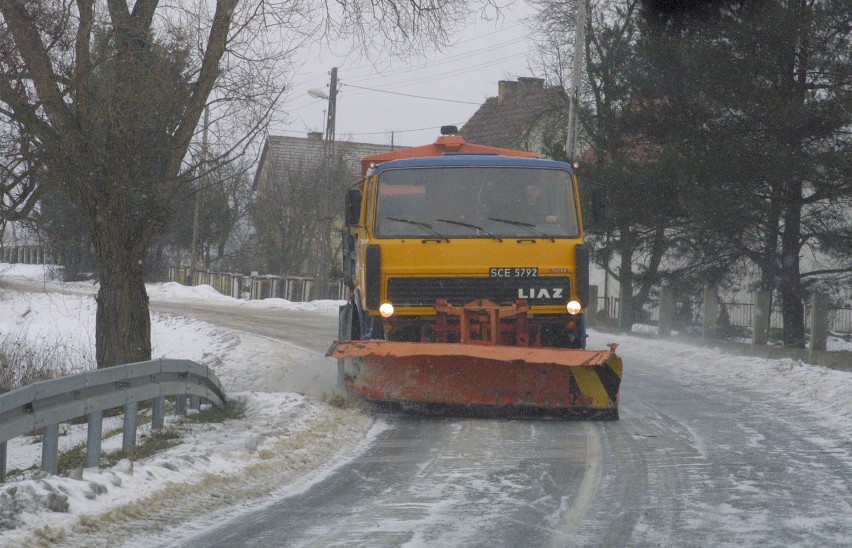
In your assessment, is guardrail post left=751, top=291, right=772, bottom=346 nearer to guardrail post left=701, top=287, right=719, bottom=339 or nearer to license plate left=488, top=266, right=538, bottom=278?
guardrail post left=701, top=287, right=719, bottom=339

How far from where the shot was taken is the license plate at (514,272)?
396 inches

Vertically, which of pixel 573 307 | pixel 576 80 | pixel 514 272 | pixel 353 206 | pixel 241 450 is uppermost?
pixel 576 80

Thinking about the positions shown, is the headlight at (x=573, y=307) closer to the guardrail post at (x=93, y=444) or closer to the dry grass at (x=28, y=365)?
the guardrail post at (x=93, y=444)

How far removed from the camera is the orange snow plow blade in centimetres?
930

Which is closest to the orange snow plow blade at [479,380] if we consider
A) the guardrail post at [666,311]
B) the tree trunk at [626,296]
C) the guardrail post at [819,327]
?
the guardrail post at [819,327]

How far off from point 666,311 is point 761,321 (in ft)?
13.9

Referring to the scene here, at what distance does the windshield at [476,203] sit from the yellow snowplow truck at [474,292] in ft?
0.04

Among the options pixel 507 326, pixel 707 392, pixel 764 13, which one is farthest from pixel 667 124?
pixel 507 326

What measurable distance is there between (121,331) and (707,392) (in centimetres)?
737

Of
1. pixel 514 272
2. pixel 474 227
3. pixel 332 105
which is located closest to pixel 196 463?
pixel 514 272

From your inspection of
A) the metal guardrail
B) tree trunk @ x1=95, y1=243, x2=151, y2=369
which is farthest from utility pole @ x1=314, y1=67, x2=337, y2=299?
the metal guardrail

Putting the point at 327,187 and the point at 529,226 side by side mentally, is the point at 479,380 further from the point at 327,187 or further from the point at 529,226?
the point at 327,187

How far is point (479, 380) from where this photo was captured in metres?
9.78

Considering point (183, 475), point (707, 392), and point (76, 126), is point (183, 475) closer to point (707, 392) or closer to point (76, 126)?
point (76, 126)
